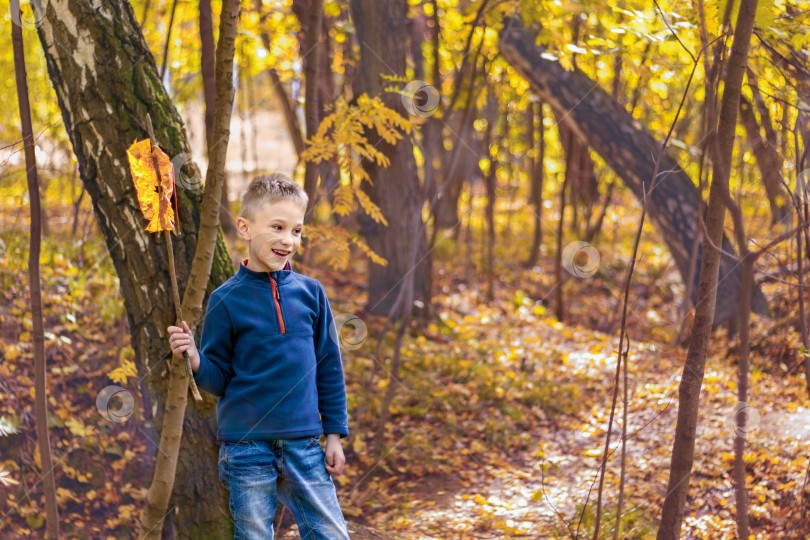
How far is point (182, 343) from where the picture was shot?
5.90 feet

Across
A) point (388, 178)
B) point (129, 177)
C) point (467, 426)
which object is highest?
point (388, 178)

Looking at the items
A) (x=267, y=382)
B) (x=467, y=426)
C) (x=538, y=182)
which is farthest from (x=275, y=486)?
(x=538, y=182)

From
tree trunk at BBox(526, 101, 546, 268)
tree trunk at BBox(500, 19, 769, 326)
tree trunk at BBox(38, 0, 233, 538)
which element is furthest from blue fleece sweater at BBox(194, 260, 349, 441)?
tree trunk at BBox(526, 101, 546, 268)

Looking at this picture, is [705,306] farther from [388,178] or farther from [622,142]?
[622,142]

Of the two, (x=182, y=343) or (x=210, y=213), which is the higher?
(x=210, y=213)

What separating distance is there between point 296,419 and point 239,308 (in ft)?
1.22

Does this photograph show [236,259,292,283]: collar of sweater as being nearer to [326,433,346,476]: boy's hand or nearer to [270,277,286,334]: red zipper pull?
[270,277,286,334]: red zipper pull

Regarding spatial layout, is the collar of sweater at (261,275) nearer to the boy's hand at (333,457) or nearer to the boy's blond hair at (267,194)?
the boy's blond hair at (267,194)

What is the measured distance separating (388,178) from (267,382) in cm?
360

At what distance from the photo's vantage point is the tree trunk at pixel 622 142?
549 cm

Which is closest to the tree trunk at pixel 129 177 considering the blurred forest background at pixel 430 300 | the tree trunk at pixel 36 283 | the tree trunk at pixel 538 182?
the blurred forest background at pixel 430 300

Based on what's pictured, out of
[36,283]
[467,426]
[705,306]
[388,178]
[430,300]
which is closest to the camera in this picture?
[705,306]

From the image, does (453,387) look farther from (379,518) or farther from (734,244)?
(734,244)

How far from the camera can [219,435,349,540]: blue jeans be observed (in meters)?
1.91
